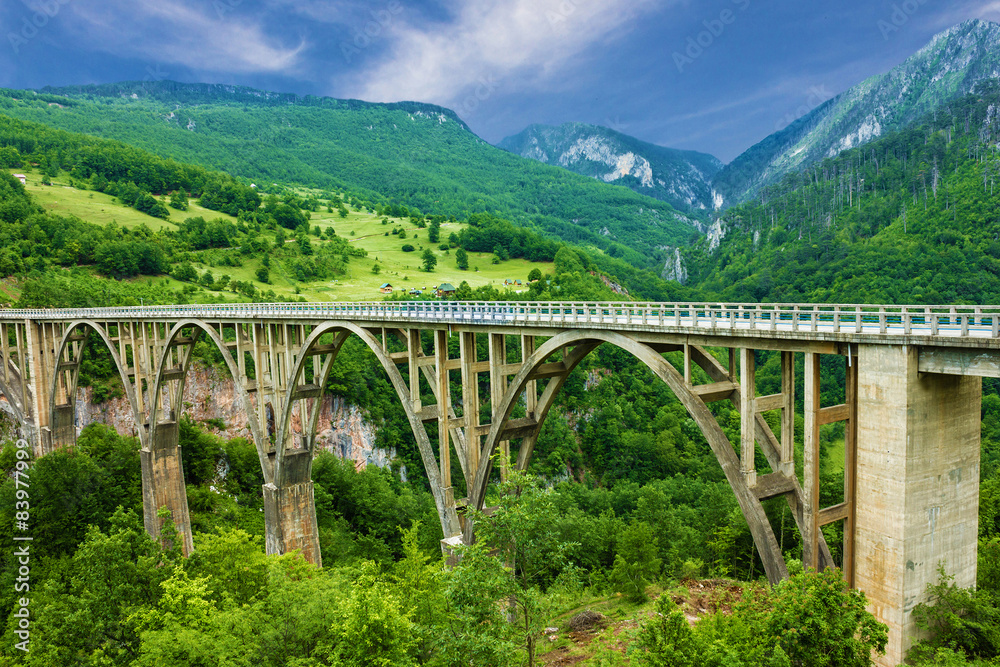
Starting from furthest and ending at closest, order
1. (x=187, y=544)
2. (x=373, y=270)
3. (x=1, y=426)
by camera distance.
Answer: (x=373, y=270), (x=1, y=426), (x=187, y=544)

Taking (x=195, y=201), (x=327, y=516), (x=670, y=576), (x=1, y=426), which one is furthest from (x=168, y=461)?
(x=195, y=201)

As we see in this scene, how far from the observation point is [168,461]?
45.0 metres

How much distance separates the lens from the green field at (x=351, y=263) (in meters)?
99.0

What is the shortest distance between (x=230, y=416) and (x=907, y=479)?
204 ft

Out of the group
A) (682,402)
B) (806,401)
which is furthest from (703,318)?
(806,401)

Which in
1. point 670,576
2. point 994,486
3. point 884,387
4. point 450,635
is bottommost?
point 670,576

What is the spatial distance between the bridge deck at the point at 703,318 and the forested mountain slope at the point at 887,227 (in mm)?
81863

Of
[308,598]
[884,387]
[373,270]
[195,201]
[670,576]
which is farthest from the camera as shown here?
[195,201]

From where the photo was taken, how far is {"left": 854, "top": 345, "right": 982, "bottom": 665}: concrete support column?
40.8 ft

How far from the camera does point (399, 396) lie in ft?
102

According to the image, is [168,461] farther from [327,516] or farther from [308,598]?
[308,598]

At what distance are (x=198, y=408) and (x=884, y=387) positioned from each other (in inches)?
2441

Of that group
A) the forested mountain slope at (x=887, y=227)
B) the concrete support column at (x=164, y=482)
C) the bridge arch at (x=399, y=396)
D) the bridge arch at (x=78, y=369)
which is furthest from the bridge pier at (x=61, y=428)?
the forested mountain slope at (x=887, y=227)

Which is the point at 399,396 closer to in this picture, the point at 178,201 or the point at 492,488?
the point at 492,488
